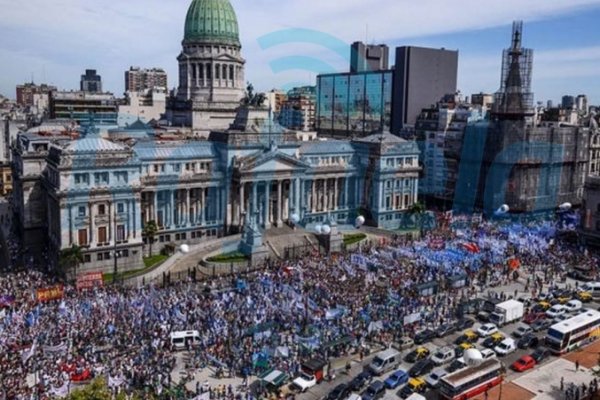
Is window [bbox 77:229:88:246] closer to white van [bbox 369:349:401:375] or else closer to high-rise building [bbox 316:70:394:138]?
white van [bbox 369:349:401:375]

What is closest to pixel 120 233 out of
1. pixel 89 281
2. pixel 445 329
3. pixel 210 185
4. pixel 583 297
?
pixel 89 281

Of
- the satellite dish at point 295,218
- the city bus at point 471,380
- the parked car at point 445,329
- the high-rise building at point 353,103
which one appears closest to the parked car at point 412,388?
the city bus at point 471,380

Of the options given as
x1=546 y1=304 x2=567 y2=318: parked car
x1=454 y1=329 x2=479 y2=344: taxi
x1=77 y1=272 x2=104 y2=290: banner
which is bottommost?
x1=454 y1=329 x2=479 y2=344: taxi

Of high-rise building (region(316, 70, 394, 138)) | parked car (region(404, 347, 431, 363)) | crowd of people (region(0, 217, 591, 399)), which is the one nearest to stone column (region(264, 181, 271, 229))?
crowd of people (region(0, 217, 591, 399))

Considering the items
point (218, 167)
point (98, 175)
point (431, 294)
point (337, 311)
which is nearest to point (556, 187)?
point (431, 294)

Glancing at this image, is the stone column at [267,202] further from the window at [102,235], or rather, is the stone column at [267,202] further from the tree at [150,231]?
the window at [102,235]
